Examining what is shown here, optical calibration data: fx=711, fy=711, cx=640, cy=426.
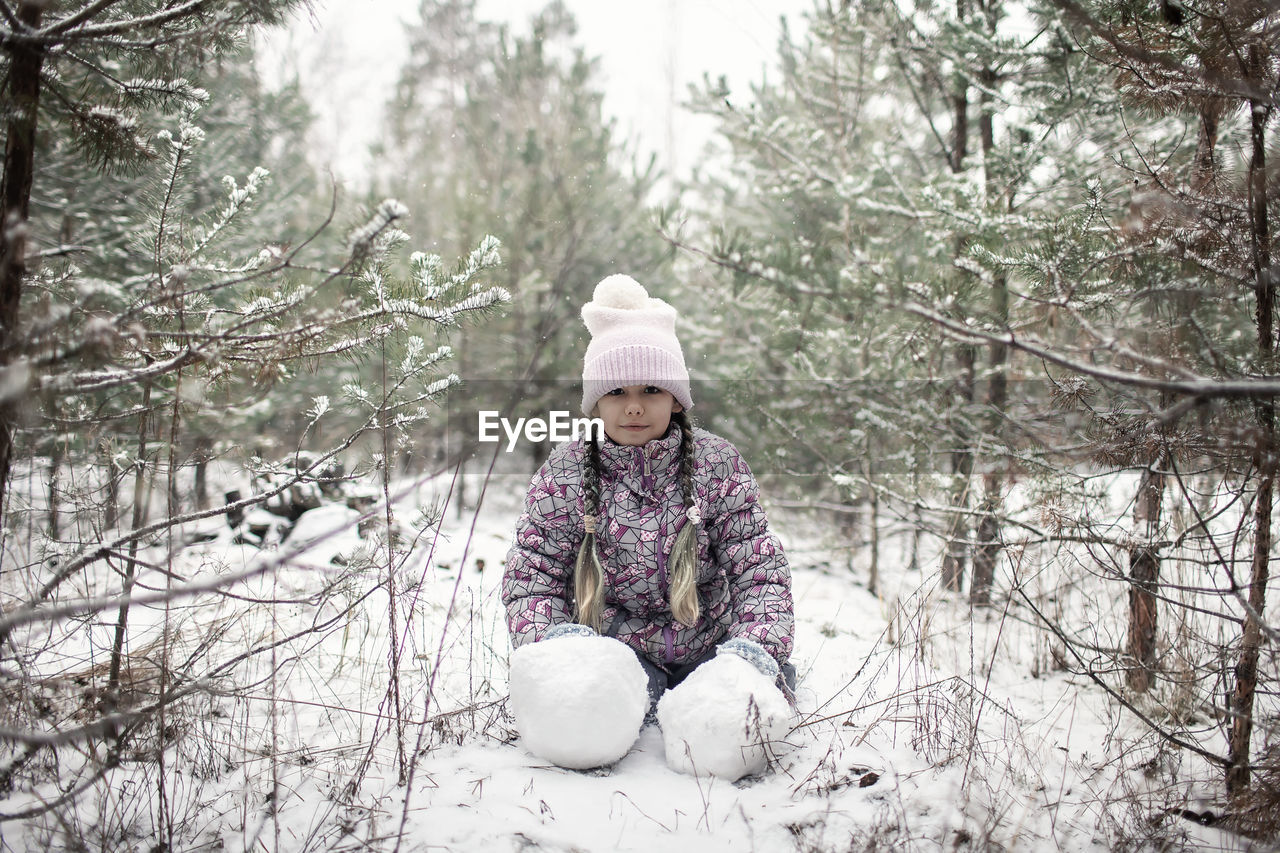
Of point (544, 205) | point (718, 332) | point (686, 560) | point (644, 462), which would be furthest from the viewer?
point (544, 205)

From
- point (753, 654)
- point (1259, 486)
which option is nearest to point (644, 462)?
point (753, 654)

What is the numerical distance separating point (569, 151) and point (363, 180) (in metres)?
5.69

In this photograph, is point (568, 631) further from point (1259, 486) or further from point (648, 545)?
point (1259, 486)

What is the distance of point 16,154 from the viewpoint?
62.1 inches

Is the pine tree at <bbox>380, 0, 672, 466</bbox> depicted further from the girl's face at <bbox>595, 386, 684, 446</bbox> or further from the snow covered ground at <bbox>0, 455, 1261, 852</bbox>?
the snow covered ground at <bbox>0, 455, 1261, 852</bbox>

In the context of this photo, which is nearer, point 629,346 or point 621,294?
point 629,346

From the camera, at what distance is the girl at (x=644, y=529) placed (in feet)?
7.91

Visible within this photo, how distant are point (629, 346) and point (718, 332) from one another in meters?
4.00

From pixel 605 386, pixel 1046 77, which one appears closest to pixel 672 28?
pixel 1046 77

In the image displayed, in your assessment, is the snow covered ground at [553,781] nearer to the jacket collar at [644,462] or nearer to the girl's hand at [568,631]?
the girl's hand at [568,631]

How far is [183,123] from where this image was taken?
6.03 feet

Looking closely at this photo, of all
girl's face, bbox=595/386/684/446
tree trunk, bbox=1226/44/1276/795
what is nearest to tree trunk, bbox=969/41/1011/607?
tree trunk, bbox=1226/44/1276/795

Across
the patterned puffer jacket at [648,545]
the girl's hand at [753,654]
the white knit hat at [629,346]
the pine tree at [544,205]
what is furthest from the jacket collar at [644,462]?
the pine tree at [544,205]

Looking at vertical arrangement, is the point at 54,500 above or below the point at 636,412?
below
